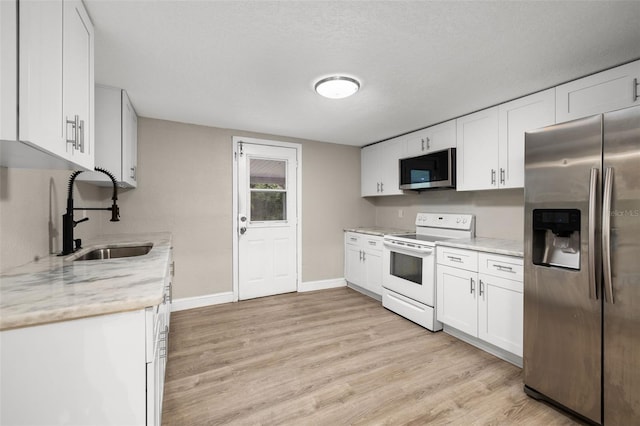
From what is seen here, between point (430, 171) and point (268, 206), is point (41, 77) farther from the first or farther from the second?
point (430, 171)

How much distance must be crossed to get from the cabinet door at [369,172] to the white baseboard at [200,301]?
253cm

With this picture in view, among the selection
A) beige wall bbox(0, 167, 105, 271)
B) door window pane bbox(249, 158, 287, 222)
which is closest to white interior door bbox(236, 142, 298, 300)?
door window pane bbox(249, 158, 287, 222)

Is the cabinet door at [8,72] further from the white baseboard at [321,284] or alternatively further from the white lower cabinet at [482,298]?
the white baseboard at [321,284]

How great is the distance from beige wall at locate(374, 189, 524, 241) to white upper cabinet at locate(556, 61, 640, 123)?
2.82 ft

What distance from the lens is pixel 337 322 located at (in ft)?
10.2

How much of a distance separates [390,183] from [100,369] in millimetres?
3682

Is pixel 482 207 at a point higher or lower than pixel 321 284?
higher

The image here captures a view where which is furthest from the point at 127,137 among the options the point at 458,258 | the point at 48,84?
the point at 458,258

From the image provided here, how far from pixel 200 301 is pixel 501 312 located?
3.24m

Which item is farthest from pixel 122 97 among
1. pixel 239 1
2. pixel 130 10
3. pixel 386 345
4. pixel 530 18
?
pixel 386 345

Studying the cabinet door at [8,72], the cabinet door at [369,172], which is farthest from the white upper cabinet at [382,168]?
the cabinet door at [8,72]

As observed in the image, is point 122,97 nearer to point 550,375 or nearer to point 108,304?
point 108,304

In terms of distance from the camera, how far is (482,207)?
10.4 feet

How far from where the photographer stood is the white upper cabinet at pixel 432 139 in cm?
321
